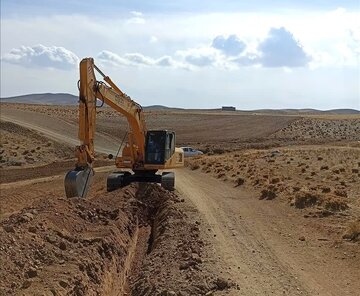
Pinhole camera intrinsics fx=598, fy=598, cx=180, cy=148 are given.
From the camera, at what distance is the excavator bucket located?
18.8m

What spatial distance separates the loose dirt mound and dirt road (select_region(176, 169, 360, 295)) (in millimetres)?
33306

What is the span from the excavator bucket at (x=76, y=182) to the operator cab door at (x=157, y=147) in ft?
24.4

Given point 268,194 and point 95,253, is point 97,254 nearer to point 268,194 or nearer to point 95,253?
point 95,253

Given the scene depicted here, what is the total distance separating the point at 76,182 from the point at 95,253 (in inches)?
211

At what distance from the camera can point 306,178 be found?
31.1 meters

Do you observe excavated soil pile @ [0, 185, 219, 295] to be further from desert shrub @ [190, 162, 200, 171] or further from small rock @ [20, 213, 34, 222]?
desert shrub @ [190, 162, 200, 171]

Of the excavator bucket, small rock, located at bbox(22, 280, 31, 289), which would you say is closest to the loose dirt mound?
the excavator bucket

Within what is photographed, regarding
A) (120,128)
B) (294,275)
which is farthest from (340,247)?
(120,128)

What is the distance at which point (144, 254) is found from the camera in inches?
675

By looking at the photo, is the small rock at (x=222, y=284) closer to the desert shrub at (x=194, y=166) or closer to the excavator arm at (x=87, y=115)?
the excavator arm at (x=87, y=115)

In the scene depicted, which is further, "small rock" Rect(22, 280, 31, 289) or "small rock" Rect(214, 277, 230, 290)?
"small rock" Rect(214, 277, 230, 290)

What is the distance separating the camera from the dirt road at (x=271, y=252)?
39.7 feet

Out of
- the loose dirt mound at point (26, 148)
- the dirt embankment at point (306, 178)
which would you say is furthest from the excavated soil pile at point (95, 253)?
the loose dirt mound at point (26, 148)

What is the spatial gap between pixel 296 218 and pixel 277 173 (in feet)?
42.9
